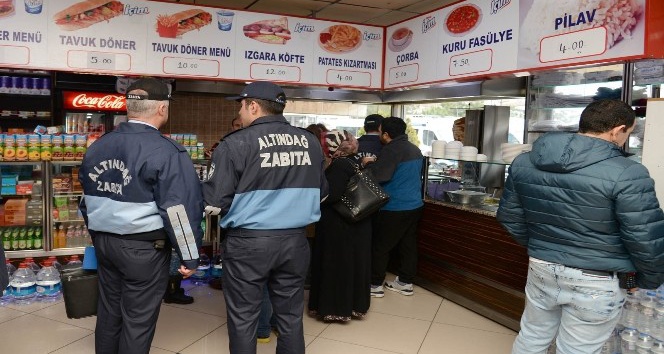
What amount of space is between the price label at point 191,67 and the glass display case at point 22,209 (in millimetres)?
1380

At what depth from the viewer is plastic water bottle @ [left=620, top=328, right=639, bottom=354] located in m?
2.87

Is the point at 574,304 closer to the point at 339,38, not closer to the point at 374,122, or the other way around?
the point at 374,122

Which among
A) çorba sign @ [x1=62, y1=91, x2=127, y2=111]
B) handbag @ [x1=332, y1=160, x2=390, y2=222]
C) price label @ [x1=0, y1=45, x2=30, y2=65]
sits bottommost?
handbag @ [x1=332, y1=160, x2=390, y2=222]

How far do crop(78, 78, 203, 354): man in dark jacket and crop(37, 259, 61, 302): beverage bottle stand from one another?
2.01 metres

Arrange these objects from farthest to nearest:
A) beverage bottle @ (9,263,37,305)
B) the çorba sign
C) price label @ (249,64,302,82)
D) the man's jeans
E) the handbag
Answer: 1. the çorba sign
2. price label @ (249,64,302,82)
3. beverage bottle @ (9,263,37,305)
4. the handbag
5. the man's jeans

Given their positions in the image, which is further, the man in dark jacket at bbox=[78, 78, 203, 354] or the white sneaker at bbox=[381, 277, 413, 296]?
the white sneaker at bbox=[381, 277, 413, 296]

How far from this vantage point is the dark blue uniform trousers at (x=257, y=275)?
2727 millimetres

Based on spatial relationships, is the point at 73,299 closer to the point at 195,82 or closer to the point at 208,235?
the point at 208,235

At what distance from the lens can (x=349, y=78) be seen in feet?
18.2

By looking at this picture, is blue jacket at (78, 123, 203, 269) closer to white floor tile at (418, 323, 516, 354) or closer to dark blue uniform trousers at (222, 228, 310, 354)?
dark blue uniform trousers at (222, 228, 310, 354)

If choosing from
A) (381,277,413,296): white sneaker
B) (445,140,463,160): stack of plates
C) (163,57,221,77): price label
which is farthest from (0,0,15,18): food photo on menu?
(381,277,413,296): white sneaker

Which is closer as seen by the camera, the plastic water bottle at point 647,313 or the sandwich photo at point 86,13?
the plastic water bottle at point 647,313

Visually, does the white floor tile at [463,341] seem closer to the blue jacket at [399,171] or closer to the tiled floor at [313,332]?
the tiled floor at [313,332]

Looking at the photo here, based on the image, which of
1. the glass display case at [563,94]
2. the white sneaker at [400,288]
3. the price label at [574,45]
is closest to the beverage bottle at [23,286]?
the white sneaker at [400,288]
